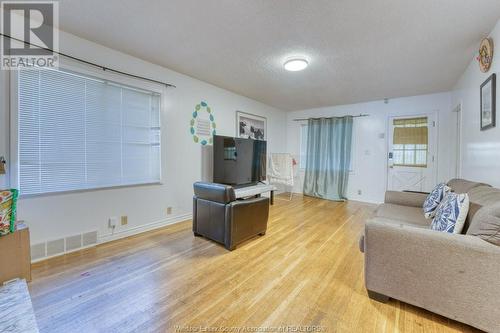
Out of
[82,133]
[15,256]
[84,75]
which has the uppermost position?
[84,75]

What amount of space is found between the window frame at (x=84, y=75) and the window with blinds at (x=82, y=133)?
0.10 ft

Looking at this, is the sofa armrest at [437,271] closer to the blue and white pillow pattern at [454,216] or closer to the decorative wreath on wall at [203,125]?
the blue and white pillow pattern at [454,216]

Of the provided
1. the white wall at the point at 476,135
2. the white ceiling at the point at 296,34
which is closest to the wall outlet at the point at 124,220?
the white ceiling at the point at 296,34

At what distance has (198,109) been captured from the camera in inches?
144

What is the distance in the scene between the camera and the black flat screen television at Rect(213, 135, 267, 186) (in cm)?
366

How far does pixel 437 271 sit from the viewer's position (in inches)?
53.7

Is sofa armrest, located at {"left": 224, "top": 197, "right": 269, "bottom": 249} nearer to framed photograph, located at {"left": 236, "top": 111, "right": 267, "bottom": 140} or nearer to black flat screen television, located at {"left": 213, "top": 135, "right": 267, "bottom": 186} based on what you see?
black flat screen television, located at {"left": 213, "top": 135, "right": 267, "bottom": 186}

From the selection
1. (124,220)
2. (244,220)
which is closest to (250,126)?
(244,220)

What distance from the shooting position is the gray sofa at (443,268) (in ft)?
4.09

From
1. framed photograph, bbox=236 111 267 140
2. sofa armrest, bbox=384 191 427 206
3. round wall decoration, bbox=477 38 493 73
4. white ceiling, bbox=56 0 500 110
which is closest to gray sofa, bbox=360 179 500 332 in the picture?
sofa armrest, bbox=384 191 427 206

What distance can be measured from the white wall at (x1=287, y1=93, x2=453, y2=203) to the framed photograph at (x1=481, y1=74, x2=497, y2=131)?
214 centimetres

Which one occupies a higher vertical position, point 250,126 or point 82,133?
point 250,126

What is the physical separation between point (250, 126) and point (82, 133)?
121 inches

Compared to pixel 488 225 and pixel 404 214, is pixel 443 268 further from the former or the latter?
pixel 404 214
